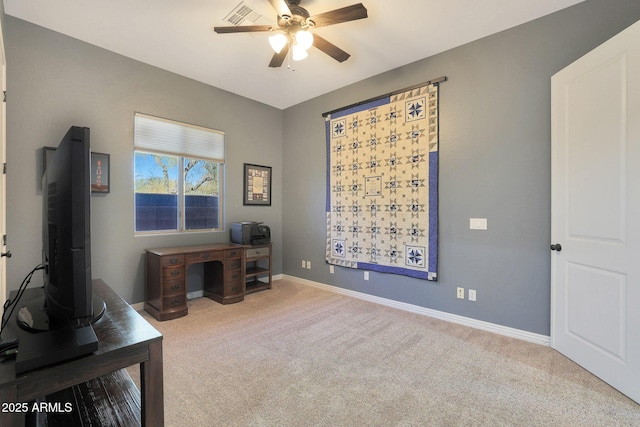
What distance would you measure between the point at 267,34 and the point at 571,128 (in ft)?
8.97

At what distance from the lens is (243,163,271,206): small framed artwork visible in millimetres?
4250

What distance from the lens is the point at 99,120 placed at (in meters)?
2.94

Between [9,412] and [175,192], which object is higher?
[175,192]

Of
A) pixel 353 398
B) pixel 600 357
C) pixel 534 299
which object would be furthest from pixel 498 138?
pixel 353 398

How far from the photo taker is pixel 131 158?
317cm

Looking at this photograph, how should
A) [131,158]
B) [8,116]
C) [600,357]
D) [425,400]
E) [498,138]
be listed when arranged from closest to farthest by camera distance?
[425,400]
[600,357]
[8,116]
[498,138]
[131,158]

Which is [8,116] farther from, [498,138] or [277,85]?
[498,138]

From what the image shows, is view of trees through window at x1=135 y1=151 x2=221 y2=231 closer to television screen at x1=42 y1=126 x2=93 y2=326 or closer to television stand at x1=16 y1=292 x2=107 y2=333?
television stand at x1=16 y1=292 x2=107 y2=333

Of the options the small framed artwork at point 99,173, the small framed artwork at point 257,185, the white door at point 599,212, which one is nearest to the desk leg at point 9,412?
the small framed artwork at point 99,173

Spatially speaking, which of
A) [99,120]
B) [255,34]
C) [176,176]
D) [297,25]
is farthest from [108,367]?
[176,176]

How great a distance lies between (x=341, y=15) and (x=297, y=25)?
394mm

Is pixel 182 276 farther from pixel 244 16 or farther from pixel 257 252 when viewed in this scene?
pixel 244 16

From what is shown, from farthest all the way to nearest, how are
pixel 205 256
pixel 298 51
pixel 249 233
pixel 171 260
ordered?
pixel 249 233, pixel 205 256, pixel 171 260, pixel 298 51

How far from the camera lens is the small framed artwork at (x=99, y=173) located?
9.49 feet
